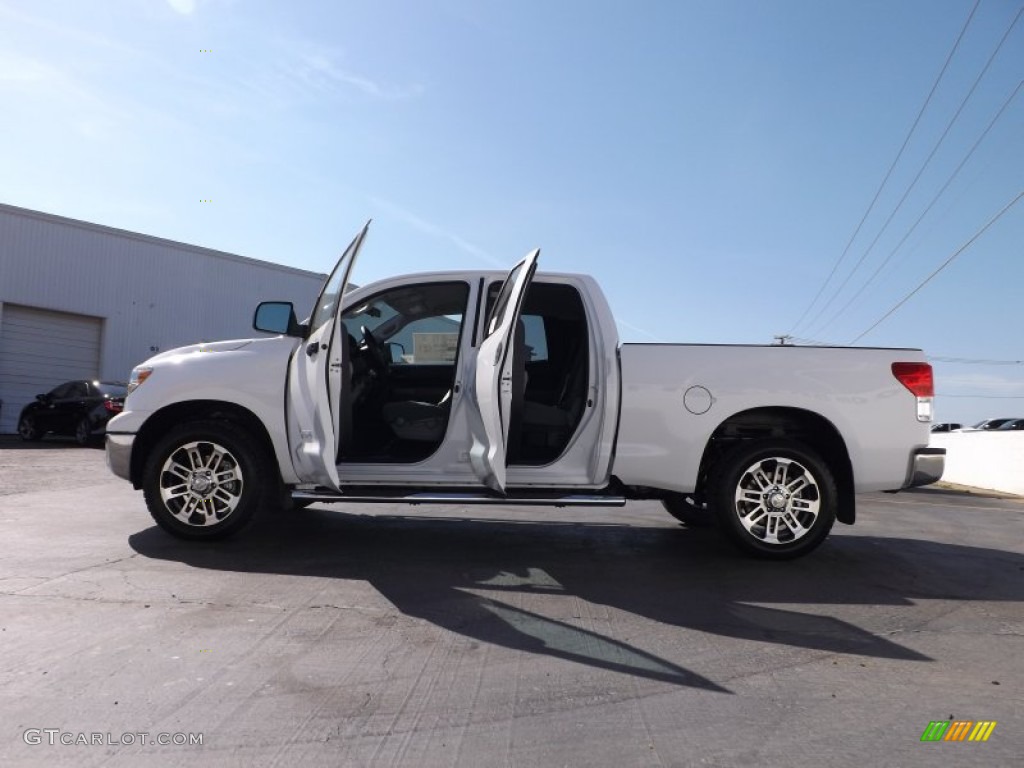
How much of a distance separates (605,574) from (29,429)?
18.9m

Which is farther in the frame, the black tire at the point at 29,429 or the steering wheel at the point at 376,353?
the black tire at the point at 29,429

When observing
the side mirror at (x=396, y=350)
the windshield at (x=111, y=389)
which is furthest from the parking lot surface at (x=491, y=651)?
the windshield at (x=111, y=389)

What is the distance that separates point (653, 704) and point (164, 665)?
2023mm

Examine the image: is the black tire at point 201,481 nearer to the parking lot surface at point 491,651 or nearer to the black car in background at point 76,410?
the parking lot surface at point 491,651

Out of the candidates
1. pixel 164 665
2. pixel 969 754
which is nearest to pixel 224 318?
pixel 164 665

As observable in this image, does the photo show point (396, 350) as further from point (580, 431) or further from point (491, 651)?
point (491, 651)

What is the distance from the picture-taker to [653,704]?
2.94m

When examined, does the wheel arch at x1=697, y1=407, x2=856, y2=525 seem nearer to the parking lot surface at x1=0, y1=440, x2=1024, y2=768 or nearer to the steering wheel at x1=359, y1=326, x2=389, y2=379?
the parking lot surface at x1=0, y1=440, x2=1024, y2=768

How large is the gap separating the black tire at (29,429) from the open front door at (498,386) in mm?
17862

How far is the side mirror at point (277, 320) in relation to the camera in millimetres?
5477

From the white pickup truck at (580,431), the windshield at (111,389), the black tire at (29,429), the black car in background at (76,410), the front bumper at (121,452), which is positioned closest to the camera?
the white pickup truck at (580,431)

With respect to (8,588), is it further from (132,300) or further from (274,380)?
(132,300)

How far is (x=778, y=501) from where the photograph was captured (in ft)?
17.5

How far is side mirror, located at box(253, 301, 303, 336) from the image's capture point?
5477 millimetres
